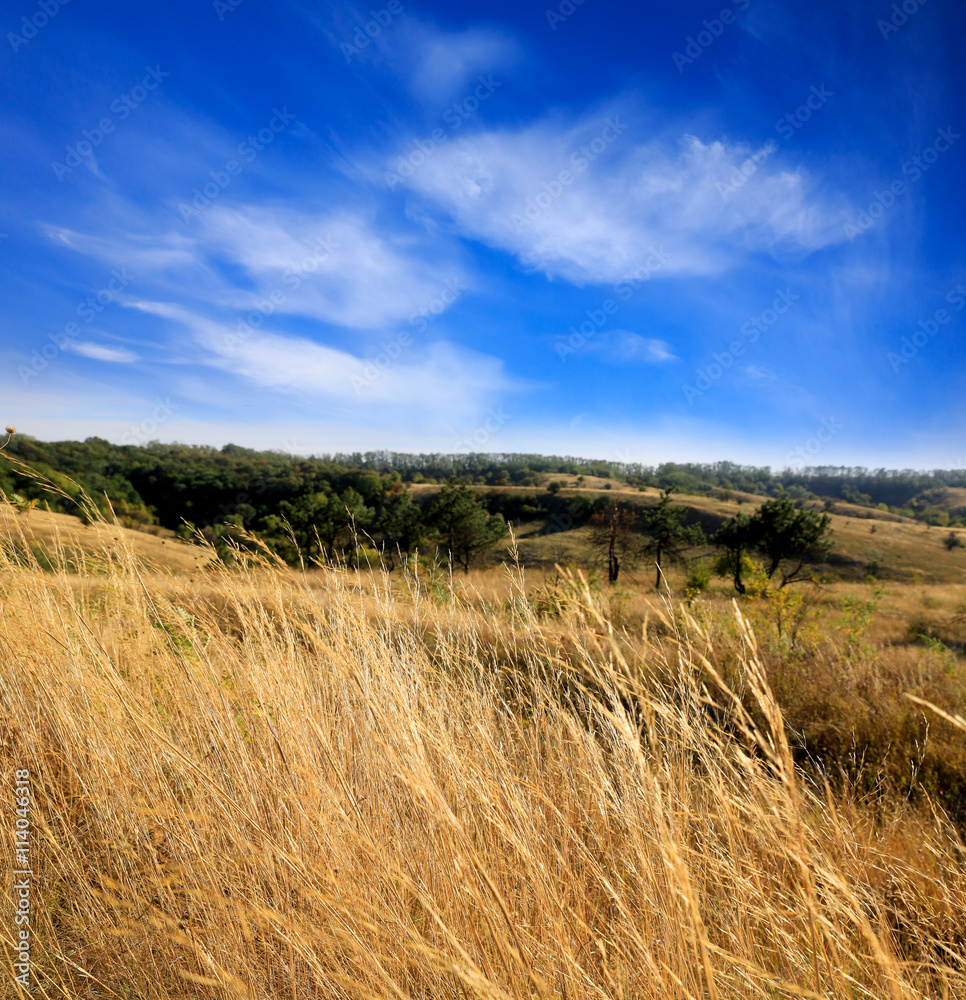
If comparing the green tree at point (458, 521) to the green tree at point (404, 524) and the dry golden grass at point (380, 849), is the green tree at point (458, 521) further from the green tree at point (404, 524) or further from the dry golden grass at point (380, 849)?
the dry golden grass at point (380, 849)

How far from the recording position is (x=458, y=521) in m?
32.5

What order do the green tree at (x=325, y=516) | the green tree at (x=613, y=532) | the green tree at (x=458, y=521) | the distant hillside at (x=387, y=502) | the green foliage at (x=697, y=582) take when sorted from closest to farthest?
the green foliage at (x=697, y=582)
the green tree at (x=613, y=532)
the green tree at (x=458, y=521)
the green tree at (x=325, y=516)
the distant hillside at (x=387, y=502)

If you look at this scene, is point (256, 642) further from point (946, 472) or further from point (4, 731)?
point (946, 472)

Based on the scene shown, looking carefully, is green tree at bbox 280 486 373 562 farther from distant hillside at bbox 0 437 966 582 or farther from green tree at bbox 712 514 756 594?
green tree at bbox 712 514 756 594

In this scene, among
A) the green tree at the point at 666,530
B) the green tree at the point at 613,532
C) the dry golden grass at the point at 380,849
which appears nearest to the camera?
the dry golden grass at the point at 380,849

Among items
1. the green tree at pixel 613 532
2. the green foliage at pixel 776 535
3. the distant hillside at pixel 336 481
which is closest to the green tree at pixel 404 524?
the distant hillside at pixel 336 481

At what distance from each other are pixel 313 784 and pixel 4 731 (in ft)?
7.11

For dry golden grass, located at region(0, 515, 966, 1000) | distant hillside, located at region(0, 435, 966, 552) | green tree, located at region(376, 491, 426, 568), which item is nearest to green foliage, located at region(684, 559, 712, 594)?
green tree, located at region(376, 491, 426, 568)

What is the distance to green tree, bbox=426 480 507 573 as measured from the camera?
32531mm

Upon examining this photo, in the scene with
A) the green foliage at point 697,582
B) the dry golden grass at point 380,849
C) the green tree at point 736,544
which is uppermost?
the dry golden grass at point 380,849

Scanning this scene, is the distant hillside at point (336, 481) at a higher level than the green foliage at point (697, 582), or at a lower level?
higher

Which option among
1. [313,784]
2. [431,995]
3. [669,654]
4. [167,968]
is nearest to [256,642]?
[167,968]

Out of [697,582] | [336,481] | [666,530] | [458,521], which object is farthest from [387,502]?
[697,582]

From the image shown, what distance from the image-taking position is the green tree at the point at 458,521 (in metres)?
32.5
